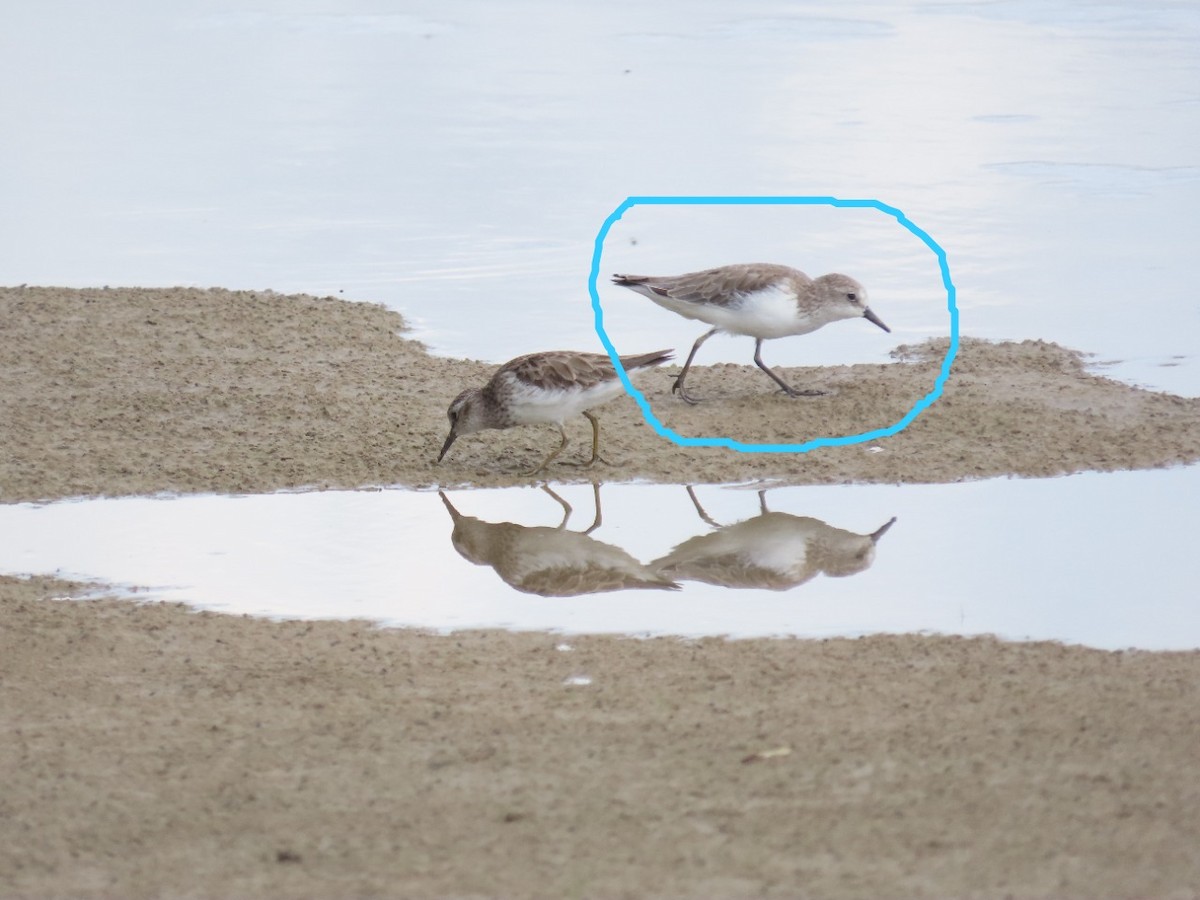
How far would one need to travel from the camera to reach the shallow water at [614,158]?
11.5 metres

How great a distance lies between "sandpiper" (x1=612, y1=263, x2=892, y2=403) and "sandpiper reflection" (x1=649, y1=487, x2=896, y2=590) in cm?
177

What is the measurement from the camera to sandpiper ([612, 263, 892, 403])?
9.55 meters

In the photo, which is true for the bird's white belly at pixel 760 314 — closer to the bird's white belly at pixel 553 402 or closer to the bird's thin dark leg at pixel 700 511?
the bird's white belly at pixel 553 402

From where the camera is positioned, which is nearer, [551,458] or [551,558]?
[551,558]

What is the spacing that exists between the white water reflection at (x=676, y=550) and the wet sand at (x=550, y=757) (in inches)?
9.4

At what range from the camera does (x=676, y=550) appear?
759cm

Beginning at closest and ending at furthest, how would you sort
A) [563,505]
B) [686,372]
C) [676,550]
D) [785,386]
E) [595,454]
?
[676,550]
[563,505]
[595,454]
[785,386]
[686,372]

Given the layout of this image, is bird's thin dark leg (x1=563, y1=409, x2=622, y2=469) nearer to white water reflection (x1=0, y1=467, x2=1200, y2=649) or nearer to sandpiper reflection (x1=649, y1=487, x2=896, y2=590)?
white water reflection (x1=0, y1=467, x2=1200, y2=649)

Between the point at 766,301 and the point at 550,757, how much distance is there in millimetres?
4664

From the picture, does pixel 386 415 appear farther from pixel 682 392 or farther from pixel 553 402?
pixel 682 392

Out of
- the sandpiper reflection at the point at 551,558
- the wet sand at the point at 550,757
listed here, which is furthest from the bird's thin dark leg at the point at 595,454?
the wet sand at the point at 550,757

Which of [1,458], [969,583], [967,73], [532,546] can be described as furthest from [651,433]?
[967,73]

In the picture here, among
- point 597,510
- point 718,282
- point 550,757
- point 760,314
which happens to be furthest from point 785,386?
point 550,757

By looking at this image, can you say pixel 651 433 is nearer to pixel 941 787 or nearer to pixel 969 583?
pixel 969 583
